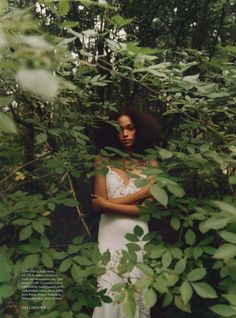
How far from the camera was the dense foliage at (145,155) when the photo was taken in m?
0.80

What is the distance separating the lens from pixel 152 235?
1222mm

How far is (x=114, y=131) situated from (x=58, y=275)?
91 centimetres

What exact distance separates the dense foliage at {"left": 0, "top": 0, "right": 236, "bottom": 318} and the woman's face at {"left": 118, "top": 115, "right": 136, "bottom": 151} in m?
0.11

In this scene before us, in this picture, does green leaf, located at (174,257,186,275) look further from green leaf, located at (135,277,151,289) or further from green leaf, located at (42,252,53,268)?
green leaf, located at (42,252,53,268)

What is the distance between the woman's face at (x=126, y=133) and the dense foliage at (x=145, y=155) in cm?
11

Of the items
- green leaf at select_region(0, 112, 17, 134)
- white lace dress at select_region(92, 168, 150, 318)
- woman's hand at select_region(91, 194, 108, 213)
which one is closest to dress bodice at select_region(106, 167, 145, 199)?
white lace dress at select_region(92, 168, 150, 318)

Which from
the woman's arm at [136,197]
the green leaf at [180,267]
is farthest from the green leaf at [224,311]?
the woman's arm at [136,197]

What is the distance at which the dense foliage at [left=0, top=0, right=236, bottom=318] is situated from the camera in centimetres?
80

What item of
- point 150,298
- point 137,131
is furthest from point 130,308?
point 137,131

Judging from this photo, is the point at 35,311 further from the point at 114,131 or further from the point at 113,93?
the point at 113,93

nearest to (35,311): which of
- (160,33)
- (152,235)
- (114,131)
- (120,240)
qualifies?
(152,235)

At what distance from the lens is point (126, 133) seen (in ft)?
6.22

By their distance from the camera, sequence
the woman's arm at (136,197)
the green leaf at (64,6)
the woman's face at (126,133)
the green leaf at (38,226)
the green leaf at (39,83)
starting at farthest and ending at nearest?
the woman's face at (126,133), the woman's arm at (136,197), the green leaf at (38,226), the green leaf at (64,6), the green leaf at (39,83)

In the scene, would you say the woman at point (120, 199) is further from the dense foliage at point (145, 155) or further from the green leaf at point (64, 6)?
the green leaf at point (64, 6)
